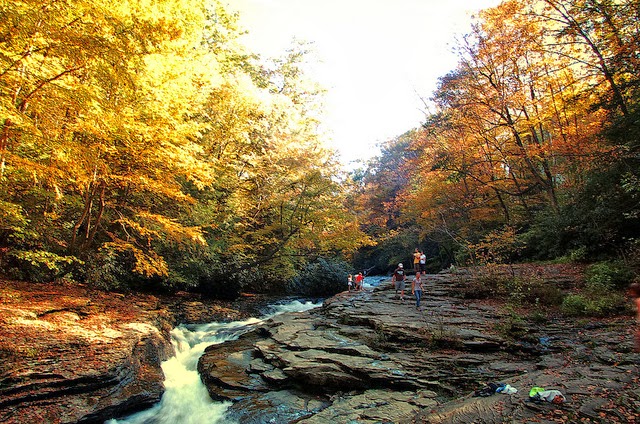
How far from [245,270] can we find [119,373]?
1128 cm

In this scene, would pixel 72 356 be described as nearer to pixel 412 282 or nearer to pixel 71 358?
pixel 71 358

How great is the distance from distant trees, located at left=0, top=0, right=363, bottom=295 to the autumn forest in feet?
0.20

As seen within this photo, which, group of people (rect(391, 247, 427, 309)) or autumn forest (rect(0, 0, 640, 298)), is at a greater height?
autumn forest (rect(0, 0, 640, 298))

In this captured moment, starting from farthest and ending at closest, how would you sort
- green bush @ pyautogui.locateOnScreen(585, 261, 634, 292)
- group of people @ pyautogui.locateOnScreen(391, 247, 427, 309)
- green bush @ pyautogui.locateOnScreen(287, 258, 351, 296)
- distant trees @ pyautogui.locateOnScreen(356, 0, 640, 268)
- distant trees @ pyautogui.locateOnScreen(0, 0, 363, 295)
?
green bush @ pyautogui.locateOnScreen(287, 258, 351, 296)
group of people @ pyautogui.locateOnScreen(391, 247, 427, 309)
distant trees @ pyautogui.locateOnScreen(356, 0, 640, 268)
green bush @ pyautogui.locateOnScreen(585, 261, 634, 292)
distant trees @ pyautogui.locateOnScreen(0, 0, 363, 295)

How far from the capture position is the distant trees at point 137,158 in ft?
21.3

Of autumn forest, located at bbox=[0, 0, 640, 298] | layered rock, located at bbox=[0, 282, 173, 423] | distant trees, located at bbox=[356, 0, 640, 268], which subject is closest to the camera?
layered rock, located at bbox=[0, 282, 173, 423]

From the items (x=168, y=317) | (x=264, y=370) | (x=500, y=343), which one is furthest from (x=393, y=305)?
(x=168, y=317)

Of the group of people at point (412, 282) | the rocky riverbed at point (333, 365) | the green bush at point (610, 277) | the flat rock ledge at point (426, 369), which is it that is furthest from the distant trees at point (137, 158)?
the green bush at point (610, 277)

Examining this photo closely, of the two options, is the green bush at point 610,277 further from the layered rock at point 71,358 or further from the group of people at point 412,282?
the layered rock at point 71,358

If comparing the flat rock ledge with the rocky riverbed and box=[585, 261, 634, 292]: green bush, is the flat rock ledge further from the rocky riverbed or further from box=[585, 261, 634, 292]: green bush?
box=[585, 261, 634, 292]: green bush

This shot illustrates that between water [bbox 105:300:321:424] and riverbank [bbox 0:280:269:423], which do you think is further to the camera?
water [bbox 105:300:321:424]

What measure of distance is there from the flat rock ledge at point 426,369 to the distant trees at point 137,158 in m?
4.05

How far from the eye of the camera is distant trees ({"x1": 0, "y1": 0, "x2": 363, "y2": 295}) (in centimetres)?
650

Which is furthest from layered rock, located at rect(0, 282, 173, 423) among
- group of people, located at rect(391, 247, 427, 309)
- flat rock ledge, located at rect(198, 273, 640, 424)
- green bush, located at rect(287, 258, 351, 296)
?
green bush, located at rect(287, 258, 351, 296)
